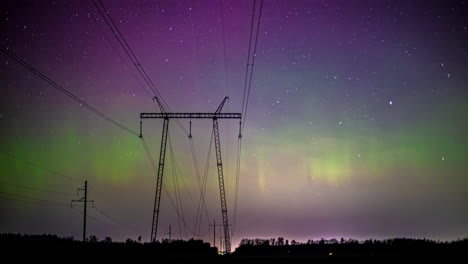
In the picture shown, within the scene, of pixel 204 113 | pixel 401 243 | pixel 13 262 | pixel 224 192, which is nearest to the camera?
pixel 13 262

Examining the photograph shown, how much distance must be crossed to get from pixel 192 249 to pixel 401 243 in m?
76.0

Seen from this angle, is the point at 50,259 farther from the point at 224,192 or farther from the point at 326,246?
the point at 326,246

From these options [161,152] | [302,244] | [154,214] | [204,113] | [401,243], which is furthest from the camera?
[302,244]

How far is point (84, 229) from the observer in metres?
57.3

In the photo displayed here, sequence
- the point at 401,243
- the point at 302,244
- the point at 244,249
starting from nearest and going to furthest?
the point at 401,243 < the point at 244,249 < the point at 302,244

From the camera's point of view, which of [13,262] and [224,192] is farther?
[224,192]

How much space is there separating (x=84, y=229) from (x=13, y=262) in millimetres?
30253

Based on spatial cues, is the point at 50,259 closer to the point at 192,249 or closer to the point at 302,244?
the point at 192,249

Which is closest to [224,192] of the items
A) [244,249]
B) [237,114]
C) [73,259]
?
[237,114]

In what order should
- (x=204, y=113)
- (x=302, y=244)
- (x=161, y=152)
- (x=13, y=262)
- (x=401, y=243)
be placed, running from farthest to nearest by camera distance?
(x=302, y=244)
(x=401, y=243)
(x=161, y=152)
(x=204, y=113)
(x=13, y=262)

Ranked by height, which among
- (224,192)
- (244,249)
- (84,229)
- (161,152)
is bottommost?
(244,249)

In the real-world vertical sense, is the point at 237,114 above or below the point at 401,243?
above

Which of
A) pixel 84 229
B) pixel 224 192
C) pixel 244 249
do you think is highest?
pixel 224 192

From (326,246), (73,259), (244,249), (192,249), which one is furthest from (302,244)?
(73,259)
